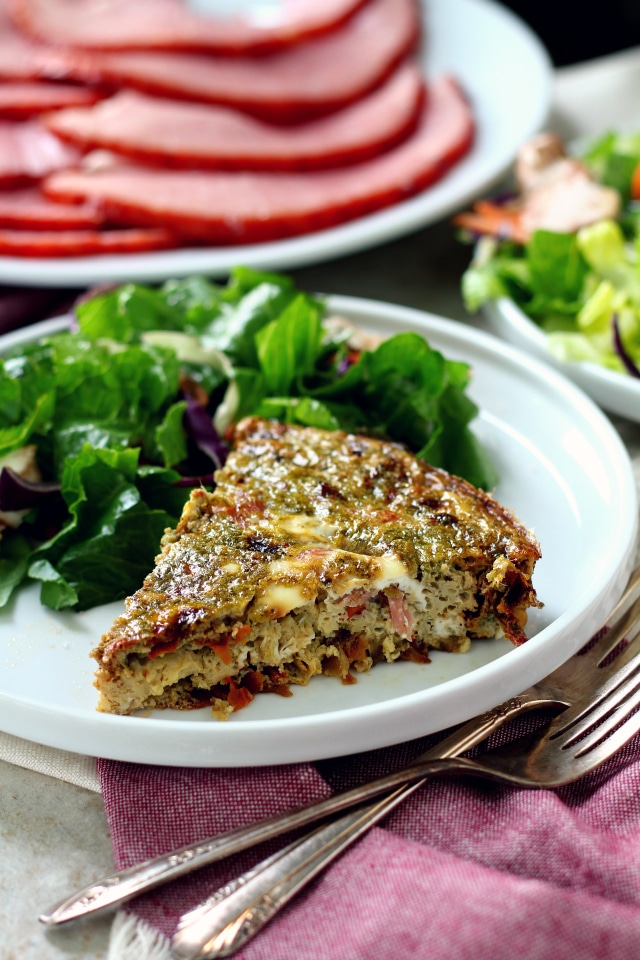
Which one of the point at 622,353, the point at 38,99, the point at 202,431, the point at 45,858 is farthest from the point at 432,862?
the point at 38,99

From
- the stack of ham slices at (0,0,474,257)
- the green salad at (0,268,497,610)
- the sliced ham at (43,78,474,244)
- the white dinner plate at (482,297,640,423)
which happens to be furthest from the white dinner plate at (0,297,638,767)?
the stack of ham slices at (0,0,474,257)

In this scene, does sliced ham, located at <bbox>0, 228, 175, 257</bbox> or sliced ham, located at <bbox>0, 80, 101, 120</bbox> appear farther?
sliced ham, located at <bbox>0, 80, 101, 120</bbox>

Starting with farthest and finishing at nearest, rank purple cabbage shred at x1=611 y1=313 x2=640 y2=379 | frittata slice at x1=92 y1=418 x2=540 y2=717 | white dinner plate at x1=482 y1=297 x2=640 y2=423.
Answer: purple cabbage shred at x1=611 y1=313 x2=640 y2=379, white dinner plate at x1=482 y1=297 x2=640 y2=423, frittata slice at x1=92 y1=418 x2=540 y2=717

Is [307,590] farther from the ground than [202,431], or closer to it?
farther from the ground

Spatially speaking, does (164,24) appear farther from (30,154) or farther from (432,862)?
(432,862)

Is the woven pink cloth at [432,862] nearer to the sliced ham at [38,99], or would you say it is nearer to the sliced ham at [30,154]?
the sliced ham at [30,154]

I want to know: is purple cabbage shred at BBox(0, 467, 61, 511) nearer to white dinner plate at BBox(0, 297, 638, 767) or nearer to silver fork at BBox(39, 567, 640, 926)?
white dinner plate at BBox(0, 297, 638, 767)

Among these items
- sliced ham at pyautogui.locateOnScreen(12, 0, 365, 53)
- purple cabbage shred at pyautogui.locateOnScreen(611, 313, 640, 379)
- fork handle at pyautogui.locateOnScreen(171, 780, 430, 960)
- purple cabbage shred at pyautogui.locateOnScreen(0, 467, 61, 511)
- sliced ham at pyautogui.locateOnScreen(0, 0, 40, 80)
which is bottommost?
purple cabbage shred at pyautogui.locateOnScreen(0, 467, 61, 511)
